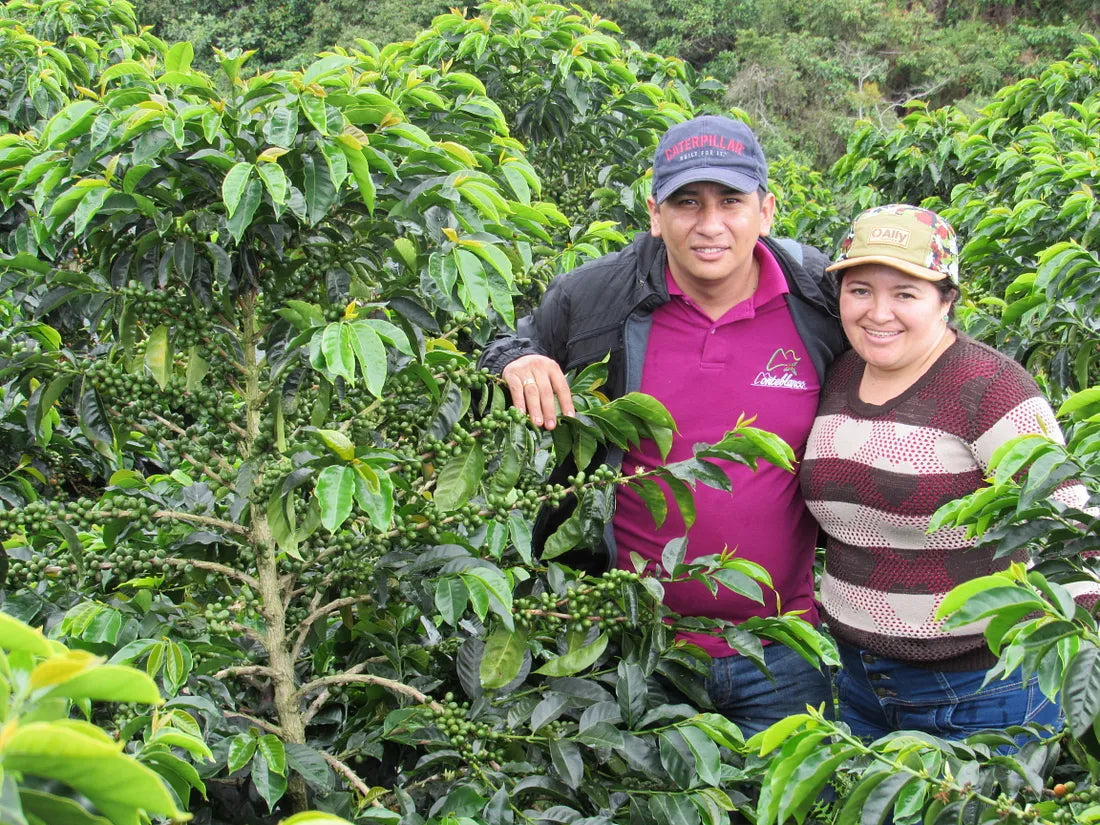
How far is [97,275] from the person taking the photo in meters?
2.12

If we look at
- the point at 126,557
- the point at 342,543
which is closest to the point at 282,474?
the point at 342,543

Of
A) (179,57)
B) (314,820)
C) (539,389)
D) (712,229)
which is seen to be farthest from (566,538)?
(314,820)

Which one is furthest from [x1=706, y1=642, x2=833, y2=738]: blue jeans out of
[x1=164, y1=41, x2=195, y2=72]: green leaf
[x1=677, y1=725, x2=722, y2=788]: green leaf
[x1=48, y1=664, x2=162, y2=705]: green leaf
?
[x1=48, y1=664, x2=162, y2=705]: green leaf

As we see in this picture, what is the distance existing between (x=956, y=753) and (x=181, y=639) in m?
1.36

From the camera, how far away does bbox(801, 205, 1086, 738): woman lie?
2189 millimetres

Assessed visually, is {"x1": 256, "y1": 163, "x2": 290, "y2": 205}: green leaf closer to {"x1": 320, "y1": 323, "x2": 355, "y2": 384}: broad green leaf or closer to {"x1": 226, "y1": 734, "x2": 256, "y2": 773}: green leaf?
{"x1": 320, "y1": 323, "x2": 355, "y2": 384}: broad green leaf

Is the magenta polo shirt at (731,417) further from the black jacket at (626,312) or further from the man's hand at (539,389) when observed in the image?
the man's hand at (539,389)

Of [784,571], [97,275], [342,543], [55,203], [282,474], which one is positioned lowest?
[784,571]

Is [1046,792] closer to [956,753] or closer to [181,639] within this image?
[956,753]

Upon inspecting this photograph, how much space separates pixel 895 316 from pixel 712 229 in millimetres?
450

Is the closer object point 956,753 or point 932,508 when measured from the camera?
point 956,753

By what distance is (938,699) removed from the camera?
89.8 inches

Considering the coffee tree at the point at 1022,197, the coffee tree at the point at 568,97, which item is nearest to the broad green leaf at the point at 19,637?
the coffee tree at the point at 1022,197

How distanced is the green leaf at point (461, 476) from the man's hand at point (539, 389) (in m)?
0.15
